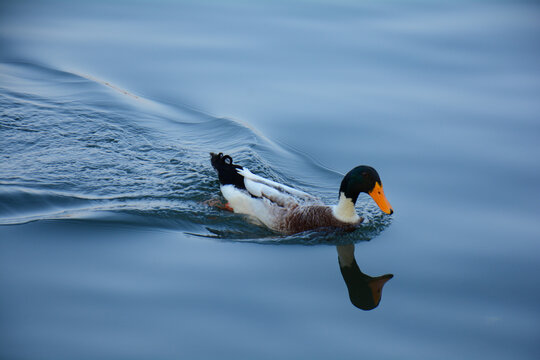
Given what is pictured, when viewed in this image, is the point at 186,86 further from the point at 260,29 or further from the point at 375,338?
the point at 375,338

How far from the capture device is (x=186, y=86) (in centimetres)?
1112

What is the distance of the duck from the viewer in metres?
7.54

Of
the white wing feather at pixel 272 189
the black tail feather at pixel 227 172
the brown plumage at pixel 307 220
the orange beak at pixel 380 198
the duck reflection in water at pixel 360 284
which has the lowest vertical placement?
the duck reflection in water at pixel 360 284

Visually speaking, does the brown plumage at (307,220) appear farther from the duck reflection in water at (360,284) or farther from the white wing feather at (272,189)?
the duck reflection in water at (360,284)

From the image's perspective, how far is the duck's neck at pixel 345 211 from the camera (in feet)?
25.6

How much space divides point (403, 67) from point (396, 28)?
1961 millimetres

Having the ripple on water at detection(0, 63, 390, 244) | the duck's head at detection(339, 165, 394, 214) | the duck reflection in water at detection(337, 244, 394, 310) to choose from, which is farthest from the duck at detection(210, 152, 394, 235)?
the duck reflection in water at detection(337, 244, 394, 310)

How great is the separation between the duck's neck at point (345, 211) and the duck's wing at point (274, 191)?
0.46m

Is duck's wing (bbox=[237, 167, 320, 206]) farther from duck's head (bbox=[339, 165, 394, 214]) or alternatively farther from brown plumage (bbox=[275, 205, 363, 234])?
duck's head (bbox=[339, 165, 394, 214])

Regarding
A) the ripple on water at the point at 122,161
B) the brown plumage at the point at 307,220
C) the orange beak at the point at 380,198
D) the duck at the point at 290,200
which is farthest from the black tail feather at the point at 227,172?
the orange beak at the point at 380,198

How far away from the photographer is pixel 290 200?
26.4ft

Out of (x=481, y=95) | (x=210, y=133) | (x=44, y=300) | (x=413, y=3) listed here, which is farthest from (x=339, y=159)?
(x=413, y=3)

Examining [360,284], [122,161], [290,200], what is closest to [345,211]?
[290,200]

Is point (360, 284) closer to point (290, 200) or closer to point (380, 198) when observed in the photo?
point (380, 198)
